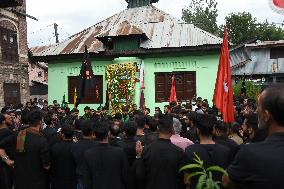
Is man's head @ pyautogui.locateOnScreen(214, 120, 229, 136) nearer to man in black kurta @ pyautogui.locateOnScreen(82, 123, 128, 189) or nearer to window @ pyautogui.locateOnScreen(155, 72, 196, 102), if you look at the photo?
man in black kurta @ pyautogui.locateOnScreen(82, 123, 128, 189)

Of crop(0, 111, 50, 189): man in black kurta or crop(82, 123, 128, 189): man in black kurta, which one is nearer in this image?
crop(82, 123, 128, 189): man in black kurta

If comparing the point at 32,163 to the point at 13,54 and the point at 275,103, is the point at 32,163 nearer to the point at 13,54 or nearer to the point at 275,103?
the point at 275,103

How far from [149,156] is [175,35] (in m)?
16.4

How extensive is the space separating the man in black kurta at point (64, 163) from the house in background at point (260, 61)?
23.3 meters

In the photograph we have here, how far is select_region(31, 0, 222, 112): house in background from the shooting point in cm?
1920

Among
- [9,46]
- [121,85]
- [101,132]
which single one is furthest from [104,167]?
[9,46]

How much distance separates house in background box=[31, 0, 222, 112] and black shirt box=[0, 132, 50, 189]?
12552 mm

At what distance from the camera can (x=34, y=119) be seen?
6.00 meters

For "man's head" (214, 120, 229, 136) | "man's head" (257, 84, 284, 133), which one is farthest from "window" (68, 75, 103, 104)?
"man's head" (257, 84, 284, 133)

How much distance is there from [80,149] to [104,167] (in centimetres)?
94

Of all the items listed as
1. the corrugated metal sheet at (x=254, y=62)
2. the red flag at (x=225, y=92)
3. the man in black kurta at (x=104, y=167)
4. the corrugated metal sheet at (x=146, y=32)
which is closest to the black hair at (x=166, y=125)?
the man in black kurta at (x=104, y=167)

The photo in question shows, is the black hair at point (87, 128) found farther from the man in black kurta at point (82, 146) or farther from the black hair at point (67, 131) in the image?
the black hair at point (67, 131)

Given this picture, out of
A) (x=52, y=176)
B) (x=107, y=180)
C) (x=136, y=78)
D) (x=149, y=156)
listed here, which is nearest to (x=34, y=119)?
(x=52, y=176)

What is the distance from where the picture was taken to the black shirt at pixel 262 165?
2449mm
